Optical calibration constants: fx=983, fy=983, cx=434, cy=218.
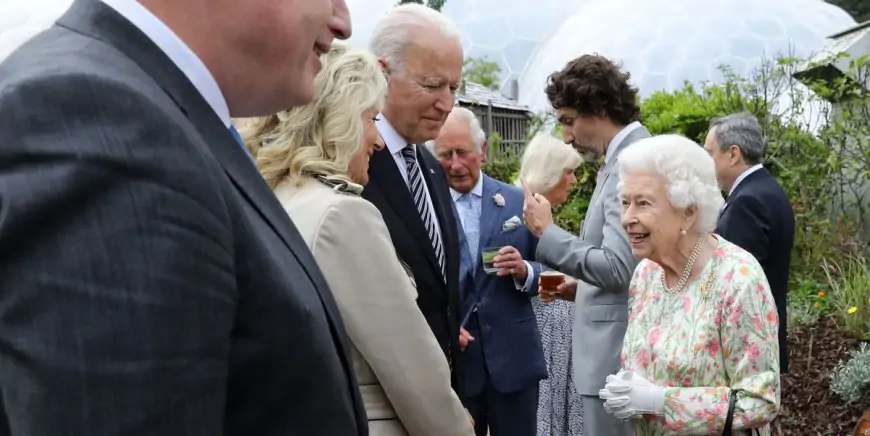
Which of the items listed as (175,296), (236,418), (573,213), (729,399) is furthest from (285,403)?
(573,213)

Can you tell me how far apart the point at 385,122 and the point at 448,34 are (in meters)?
0.42

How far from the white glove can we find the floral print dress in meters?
0.03

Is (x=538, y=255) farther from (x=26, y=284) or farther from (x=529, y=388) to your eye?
(x=26, y=284)

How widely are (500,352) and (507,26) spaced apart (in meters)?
25.2

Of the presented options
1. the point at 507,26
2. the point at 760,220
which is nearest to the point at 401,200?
the point at 760,220

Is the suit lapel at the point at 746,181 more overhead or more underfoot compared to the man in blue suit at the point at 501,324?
more overhead

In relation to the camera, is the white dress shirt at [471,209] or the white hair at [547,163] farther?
the white hair at [547,163]

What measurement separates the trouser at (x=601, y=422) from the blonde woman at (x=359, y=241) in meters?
1.40

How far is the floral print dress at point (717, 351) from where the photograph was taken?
306cm

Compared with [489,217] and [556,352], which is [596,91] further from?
[556,352]

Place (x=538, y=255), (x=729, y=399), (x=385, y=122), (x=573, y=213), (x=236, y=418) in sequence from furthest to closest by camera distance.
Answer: (x=573, y=213) → (x=538, y=255) → (x=385, y=122) → (x=729, y=399) → (x=236, y=418)

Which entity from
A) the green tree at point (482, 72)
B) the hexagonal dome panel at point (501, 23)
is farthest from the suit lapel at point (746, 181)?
the hexagonal dome panel at point (501, 23)

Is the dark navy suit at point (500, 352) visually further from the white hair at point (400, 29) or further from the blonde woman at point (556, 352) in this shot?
the white hair at point (400, 29)

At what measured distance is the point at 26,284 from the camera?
0.89m
